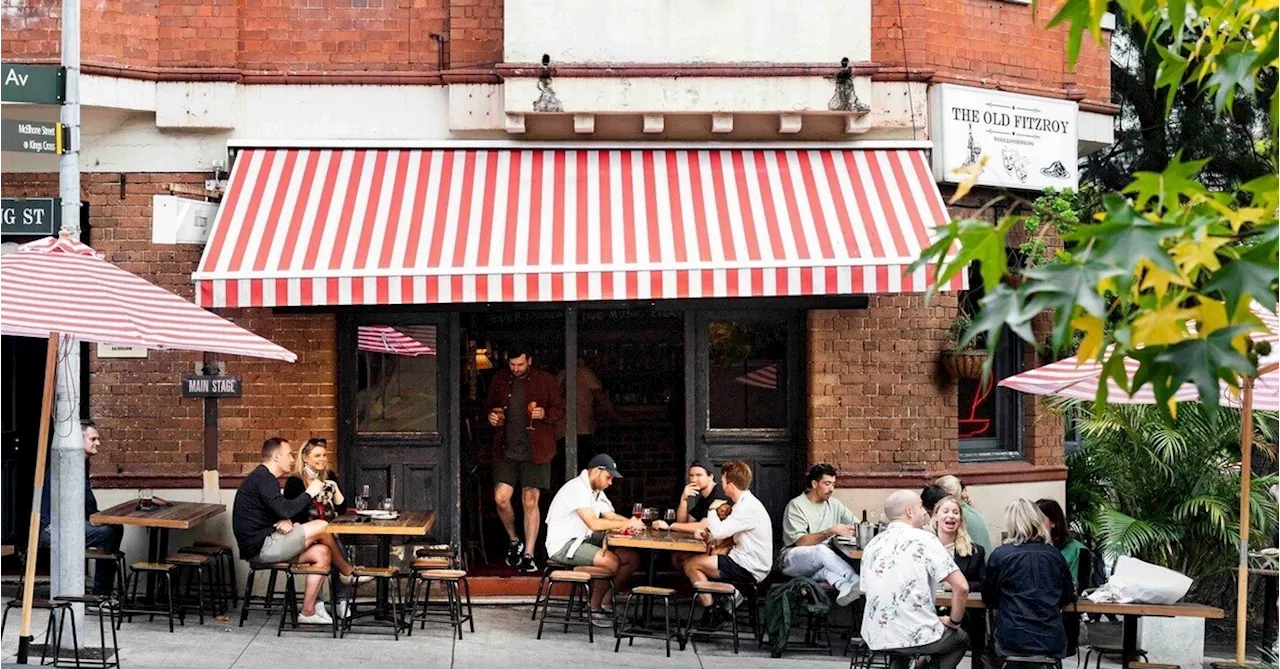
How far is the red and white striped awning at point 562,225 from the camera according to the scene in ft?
36.4

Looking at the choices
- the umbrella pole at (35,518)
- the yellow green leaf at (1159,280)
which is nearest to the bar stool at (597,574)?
the umbrella pole at (35,518)

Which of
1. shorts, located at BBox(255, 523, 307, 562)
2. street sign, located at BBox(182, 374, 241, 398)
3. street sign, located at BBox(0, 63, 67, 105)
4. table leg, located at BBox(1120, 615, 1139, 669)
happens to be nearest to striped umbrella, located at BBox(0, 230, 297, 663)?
street sign, located at BBox(0, 63, 67, 105)

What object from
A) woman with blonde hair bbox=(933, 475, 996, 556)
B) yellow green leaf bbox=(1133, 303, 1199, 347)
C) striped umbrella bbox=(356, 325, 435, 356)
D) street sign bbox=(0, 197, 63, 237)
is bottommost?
woman with blonde hair bbox=(933, 475, 996, 556)

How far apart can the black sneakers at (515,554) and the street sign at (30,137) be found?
5263mm

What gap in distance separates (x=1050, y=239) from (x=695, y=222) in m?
3.48

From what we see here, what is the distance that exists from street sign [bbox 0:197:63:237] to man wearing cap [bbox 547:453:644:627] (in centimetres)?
416

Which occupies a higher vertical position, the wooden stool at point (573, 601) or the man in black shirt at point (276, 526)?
the man in black shirt at point (276, 526)

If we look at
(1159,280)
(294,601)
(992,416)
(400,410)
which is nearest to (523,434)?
(400,410)

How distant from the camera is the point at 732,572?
11195 millimetres

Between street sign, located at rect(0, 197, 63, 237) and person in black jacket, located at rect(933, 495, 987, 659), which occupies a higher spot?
street sign, located at rect(0, 197, 63, 237)

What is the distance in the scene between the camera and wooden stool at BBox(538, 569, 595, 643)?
1124cm

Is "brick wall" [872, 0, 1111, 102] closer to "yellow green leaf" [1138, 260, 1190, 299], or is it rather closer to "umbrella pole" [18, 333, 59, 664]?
"umbrella pole" [18, 333, 59, 664]

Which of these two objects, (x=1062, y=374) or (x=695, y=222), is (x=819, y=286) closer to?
(x=695, y=222)

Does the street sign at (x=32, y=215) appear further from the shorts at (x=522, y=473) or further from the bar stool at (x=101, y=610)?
the shorts at (x=522, y=473)
